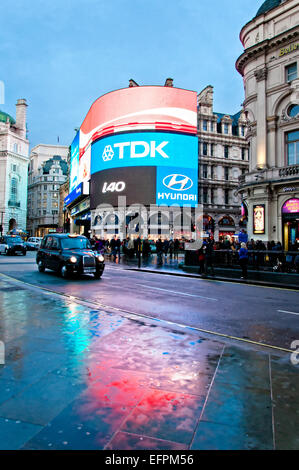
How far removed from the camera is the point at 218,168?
5478cm

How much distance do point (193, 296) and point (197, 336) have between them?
15.9 feet

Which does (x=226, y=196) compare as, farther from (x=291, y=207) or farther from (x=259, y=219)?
(x=291, y=207)

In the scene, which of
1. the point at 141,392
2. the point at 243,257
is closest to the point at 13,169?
the point at 243,257

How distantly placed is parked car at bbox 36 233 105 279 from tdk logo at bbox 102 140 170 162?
106 ft

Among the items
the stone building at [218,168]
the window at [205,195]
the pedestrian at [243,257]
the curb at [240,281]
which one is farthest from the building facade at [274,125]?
the stone building at [218,168]

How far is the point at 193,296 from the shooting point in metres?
10.7

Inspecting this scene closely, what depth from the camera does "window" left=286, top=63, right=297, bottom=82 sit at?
25498 mm

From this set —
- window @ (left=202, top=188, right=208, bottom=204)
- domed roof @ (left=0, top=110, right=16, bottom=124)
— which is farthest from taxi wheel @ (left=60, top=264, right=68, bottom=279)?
domed roof @ (left=0, top=110, right=16, bottom=124)

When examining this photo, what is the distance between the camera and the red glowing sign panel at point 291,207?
2500 centimetres

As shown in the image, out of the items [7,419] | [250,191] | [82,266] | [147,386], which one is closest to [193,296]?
[82,266]

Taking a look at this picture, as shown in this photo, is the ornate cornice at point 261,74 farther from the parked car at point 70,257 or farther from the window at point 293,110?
the parked car at point 70,257

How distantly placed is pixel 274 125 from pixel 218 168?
92.8 ft

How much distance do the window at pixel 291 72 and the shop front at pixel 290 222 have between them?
9.47 metres
